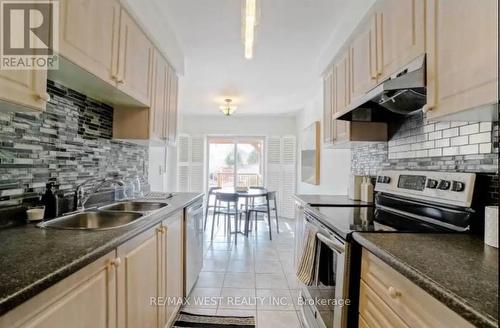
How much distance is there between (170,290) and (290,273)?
1.53 metres

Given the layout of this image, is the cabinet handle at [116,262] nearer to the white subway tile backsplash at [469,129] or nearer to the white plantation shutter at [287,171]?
the white subway tile backsplash at [469,129]

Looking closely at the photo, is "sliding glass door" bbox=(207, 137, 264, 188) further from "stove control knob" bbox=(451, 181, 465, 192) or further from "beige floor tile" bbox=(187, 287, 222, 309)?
"stove control knob" bbox=(451, 181, 465, 192)

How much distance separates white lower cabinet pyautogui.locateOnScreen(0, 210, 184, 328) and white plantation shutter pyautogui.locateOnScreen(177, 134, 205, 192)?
4.07 m

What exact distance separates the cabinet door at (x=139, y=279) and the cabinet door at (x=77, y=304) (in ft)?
0.25

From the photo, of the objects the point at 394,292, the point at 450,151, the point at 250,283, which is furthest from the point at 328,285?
the point at 250,283

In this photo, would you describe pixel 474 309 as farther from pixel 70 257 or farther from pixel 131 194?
pixel 131 194

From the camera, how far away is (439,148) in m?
1.52

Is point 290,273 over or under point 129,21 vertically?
under

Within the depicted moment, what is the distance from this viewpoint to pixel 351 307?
1.20 meters

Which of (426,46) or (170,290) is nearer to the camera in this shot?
(426,46)

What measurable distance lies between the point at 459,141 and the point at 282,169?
4590 millimetres

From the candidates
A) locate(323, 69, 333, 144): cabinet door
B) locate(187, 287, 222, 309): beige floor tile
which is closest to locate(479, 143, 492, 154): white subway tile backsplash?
locate(323, 69, 333, 144): cabinet door

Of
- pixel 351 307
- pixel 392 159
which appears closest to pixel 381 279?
pixel 351 307

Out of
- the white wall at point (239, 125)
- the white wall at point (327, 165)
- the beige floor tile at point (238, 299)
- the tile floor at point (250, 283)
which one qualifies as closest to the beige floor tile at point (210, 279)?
the tile floor at point (250, 283)
